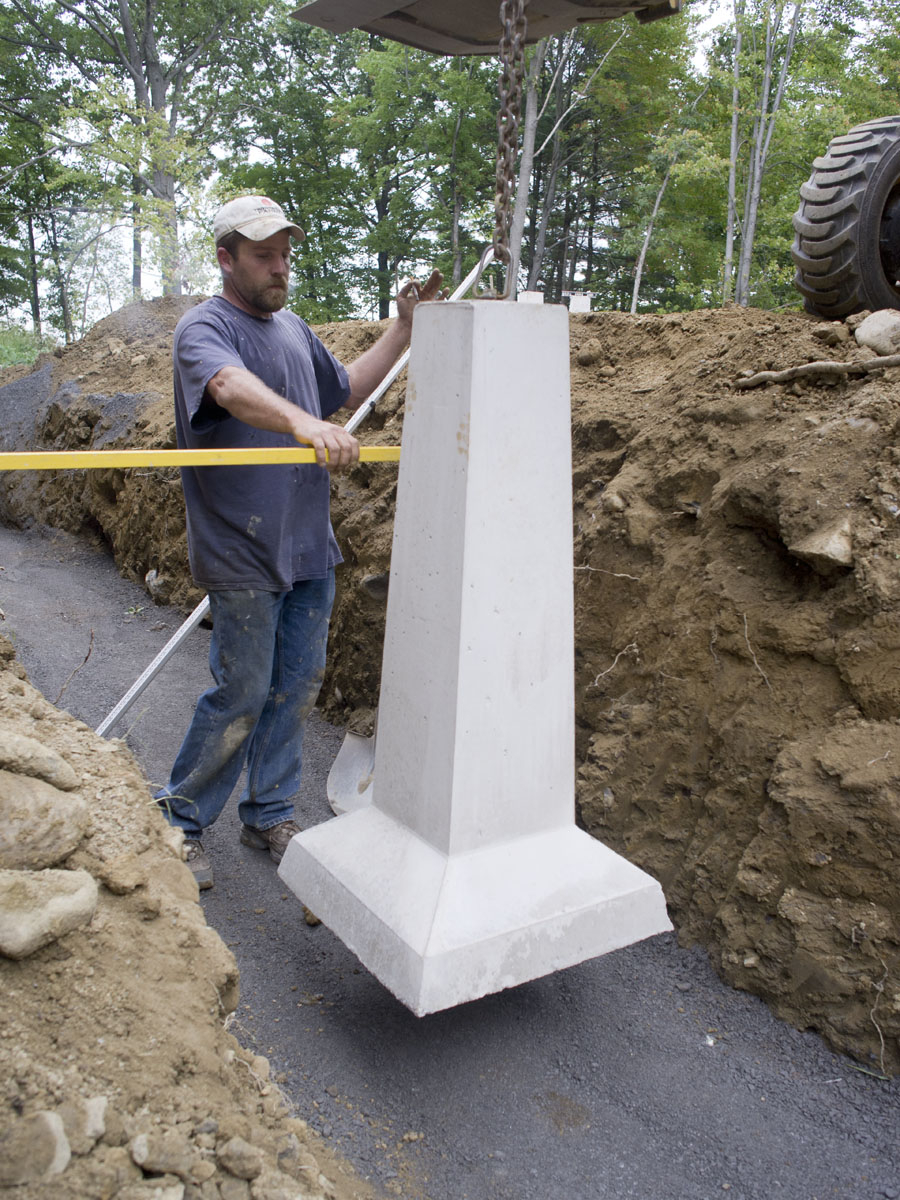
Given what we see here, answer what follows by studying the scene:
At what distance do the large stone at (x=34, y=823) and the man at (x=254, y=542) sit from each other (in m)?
1.18

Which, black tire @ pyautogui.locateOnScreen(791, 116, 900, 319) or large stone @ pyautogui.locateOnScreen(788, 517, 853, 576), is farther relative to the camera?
black tire @ pyautogui.locateOnScreen(791, 116, 900, 319)

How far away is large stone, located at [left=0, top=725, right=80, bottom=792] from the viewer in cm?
A: 183

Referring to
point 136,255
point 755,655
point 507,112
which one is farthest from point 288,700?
point 136,255

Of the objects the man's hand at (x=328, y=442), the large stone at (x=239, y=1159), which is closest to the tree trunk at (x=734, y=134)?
the man's hand at (x=328, y=442)

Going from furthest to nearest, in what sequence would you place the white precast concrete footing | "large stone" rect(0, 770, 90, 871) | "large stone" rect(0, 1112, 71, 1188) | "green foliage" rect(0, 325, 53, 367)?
"green foliage" rect(0, 325, 53, 367)
the white precast concrete footing
"large stone" rect(0, 770, 90, 871)
"large stone" rect(0, 1112, 71, 1188)

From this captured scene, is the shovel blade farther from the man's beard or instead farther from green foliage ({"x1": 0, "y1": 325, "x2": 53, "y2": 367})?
green foliage ({"x1": 0, "y1": 325, "x2": 53, "y2": 367})

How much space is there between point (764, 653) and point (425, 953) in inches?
61.2

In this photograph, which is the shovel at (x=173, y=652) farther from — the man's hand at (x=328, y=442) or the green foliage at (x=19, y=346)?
the green foliage at (x=19, y=346)

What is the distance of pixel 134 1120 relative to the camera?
1.47 meters

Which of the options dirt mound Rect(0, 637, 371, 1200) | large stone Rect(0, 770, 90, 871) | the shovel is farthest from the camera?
the shovel

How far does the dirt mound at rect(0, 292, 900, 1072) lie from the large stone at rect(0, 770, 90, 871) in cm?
199

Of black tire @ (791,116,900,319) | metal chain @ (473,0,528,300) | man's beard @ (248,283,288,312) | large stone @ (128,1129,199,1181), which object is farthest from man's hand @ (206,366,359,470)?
black tire @ (791,116,900,319)

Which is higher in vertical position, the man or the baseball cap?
the baseball cap

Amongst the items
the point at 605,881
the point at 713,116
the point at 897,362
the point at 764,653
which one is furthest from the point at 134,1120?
the point at 713,116
